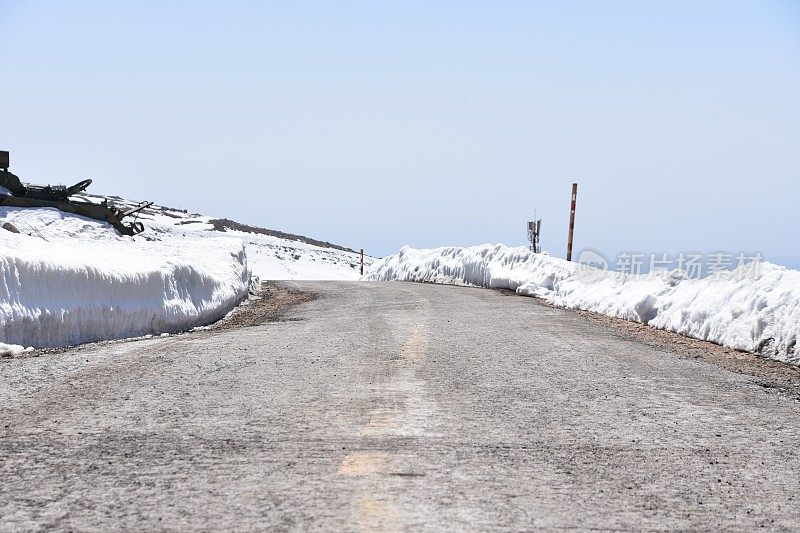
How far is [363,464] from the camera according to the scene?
4629mm

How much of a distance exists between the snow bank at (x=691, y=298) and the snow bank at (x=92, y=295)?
8.46 m

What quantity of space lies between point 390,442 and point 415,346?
514 cm

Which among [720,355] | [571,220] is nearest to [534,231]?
[571,220]

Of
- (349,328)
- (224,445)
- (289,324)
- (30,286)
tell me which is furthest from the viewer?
(289,324)

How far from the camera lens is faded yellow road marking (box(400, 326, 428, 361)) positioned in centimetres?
933

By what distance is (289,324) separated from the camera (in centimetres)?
1405

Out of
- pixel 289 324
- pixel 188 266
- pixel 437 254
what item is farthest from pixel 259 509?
pixel 437 254

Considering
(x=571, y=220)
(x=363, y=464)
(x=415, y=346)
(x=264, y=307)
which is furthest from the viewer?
(x=571, y=220)

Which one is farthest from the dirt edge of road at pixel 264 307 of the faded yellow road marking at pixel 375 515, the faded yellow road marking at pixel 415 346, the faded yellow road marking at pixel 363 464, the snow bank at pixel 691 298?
the faded yellow road marking at pixel 375 515

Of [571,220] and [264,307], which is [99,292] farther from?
[571,220]

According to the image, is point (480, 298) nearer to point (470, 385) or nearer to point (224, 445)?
point (470, 385)

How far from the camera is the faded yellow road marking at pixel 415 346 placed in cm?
933

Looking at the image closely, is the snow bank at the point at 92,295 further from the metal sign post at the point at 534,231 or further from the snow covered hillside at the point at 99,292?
the metal sign post at the point at 534,231

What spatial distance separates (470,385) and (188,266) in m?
9.43
